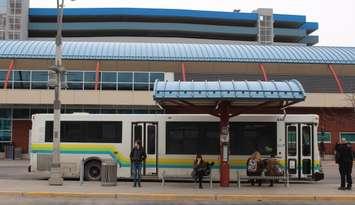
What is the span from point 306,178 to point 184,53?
31.5 metres

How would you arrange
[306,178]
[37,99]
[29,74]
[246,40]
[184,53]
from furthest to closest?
[246,40] → [184,53] → [29,74] → [37,99] → [306,178]

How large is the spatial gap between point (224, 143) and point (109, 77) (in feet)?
97.3

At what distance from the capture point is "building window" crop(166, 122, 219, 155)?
24.2 metres

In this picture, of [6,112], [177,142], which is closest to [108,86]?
[6,112]

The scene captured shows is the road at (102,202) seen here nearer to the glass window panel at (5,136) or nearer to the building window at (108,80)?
the glass window panel at (5,136)

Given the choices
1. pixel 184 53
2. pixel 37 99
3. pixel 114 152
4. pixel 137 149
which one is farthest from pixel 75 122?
pixel 184 53

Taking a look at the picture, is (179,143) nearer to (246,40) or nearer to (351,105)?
(351,105)

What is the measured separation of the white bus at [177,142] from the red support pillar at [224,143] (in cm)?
174

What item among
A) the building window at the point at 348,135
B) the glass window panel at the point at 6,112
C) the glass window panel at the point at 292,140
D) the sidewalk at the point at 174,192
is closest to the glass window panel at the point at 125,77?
the glass window panel at the point at 6,112

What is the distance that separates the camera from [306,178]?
2409cm

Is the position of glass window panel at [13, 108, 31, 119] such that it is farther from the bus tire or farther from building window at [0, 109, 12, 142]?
the bus tire

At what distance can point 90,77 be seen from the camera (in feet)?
166

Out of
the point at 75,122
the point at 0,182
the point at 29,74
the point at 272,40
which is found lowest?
the point at 0,182

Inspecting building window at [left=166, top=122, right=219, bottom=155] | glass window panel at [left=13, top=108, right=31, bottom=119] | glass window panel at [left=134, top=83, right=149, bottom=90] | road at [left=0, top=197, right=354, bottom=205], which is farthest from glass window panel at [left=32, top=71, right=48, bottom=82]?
road at [left=0, top=197, right=354, bottom=205]
